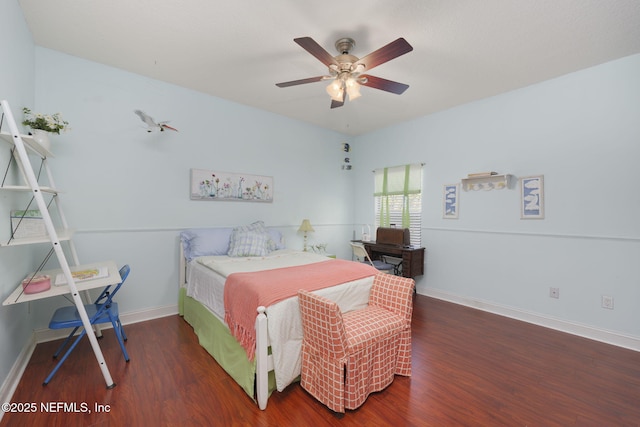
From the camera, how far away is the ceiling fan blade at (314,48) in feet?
5.69

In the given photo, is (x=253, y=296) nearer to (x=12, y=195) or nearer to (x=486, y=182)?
(x=12, y=195)

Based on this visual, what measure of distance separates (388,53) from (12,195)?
10.0 feet

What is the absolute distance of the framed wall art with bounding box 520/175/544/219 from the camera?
9.96ft

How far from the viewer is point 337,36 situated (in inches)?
89.3

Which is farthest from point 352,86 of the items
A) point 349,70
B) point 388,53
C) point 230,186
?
point 230,186

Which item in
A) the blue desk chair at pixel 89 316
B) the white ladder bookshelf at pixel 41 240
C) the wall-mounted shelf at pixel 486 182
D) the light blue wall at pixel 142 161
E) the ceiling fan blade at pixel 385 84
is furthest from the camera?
the wall-mounted shelf at pixel 486 182

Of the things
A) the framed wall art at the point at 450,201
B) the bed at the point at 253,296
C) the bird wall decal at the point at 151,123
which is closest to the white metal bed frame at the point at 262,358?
the bed at the point at 253,296

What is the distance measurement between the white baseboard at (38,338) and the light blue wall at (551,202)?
12.2 feet

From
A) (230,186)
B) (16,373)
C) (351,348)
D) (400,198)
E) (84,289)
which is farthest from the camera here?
(400,198)

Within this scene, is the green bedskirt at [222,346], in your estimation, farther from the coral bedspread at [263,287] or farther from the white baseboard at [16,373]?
the white baseboard at [16,373]

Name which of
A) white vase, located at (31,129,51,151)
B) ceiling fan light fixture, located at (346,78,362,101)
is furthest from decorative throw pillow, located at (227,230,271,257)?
ceiling fan light fixture, located at (346,78,362,101)

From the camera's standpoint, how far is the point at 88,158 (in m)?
2.73

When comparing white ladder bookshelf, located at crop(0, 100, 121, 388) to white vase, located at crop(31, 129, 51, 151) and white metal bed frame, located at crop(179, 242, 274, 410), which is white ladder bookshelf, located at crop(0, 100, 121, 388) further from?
white metal bed frame, located at crop(179, 242, 274, 410)

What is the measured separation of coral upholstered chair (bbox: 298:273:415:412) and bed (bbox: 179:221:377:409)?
0.13 meters
